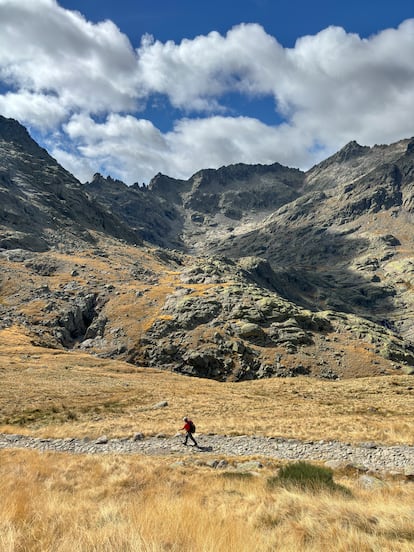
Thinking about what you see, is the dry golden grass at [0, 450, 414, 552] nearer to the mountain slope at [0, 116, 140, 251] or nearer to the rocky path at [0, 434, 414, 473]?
the rocky path at [0, 434, 414, 473]

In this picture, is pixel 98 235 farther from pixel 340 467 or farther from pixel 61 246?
pixel 340 467

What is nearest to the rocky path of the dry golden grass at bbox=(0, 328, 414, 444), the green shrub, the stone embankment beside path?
the stone embankment beside path

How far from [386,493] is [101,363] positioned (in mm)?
58021

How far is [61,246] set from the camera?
140 m

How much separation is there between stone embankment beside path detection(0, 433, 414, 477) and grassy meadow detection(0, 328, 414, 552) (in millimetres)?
1186

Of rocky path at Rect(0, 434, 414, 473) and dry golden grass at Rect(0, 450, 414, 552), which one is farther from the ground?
dry golden grass at Rect(0, 450, 414, 552)

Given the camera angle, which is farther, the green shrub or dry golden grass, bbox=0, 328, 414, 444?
dry golden grass, bbox=0, 328, 414, 444

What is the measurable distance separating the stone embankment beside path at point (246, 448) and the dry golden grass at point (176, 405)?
1.16 meters

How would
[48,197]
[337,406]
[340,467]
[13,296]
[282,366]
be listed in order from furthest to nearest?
[48,197]
[13,296]
[282,366]
[337,406]
[340,467]

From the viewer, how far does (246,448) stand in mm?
21094

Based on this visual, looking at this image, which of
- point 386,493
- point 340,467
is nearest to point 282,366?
point 340,467

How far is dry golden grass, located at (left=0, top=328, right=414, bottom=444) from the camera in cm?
2500

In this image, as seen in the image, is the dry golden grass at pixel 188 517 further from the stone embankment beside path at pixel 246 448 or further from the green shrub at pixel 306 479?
the stone embankment beside path at pixel 246 448

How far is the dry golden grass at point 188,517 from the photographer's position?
4.90 meters
